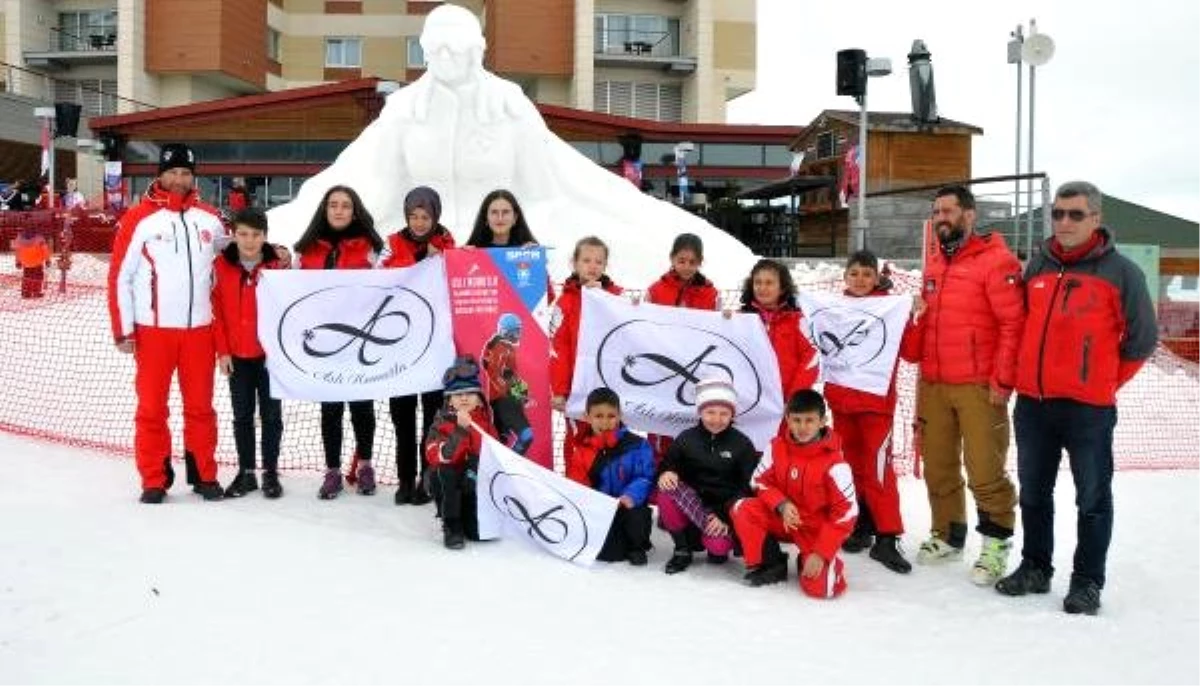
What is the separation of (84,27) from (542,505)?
35676 millimetres

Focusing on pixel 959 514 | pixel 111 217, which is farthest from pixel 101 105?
pixel 959 514

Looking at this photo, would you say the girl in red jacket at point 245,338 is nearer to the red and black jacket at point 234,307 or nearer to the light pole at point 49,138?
the red and black jacket at point 234,307

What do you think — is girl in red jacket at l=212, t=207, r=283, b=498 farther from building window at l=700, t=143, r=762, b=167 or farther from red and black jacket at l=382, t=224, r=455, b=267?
building window at l=700, t=143, r=762, b=167

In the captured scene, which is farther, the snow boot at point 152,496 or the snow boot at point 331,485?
the snow boot at point 331,485

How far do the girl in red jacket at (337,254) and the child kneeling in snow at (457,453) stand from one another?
2.75 feet

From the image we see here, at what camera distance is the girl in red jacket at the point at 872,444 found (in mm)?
4637

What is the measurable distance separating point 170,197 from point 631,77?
29.1 metres

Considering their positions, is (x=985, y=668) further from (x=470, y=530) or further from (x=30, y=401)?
(x=30, y=401)

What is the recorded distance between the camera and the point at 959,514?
4.62 metres

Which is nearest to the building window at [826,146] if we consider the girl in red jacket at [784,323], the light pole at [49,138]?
the light pole at [49,138]

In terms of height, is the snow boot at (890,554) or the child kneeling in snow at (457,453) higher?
the child kneeling in snow at (457,453)

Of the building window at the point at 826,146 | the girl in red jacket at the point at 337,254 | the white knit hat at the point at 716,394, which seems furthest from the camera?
the building window at the point at 826,146

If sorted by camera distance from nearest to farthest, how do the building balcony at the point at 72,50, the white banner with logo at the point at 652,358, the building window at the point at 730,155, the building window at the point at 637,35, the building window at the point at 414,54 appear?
1. the white banner with logo at the point at 652,358
2. the building window at the point at 730,155
3. the building balcony at the point at 72,50
4. the building window at the point at 637,35
5. the building window at the point at 414,54

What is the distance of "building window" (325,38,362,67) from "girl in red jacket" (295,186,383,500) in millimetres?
33700
